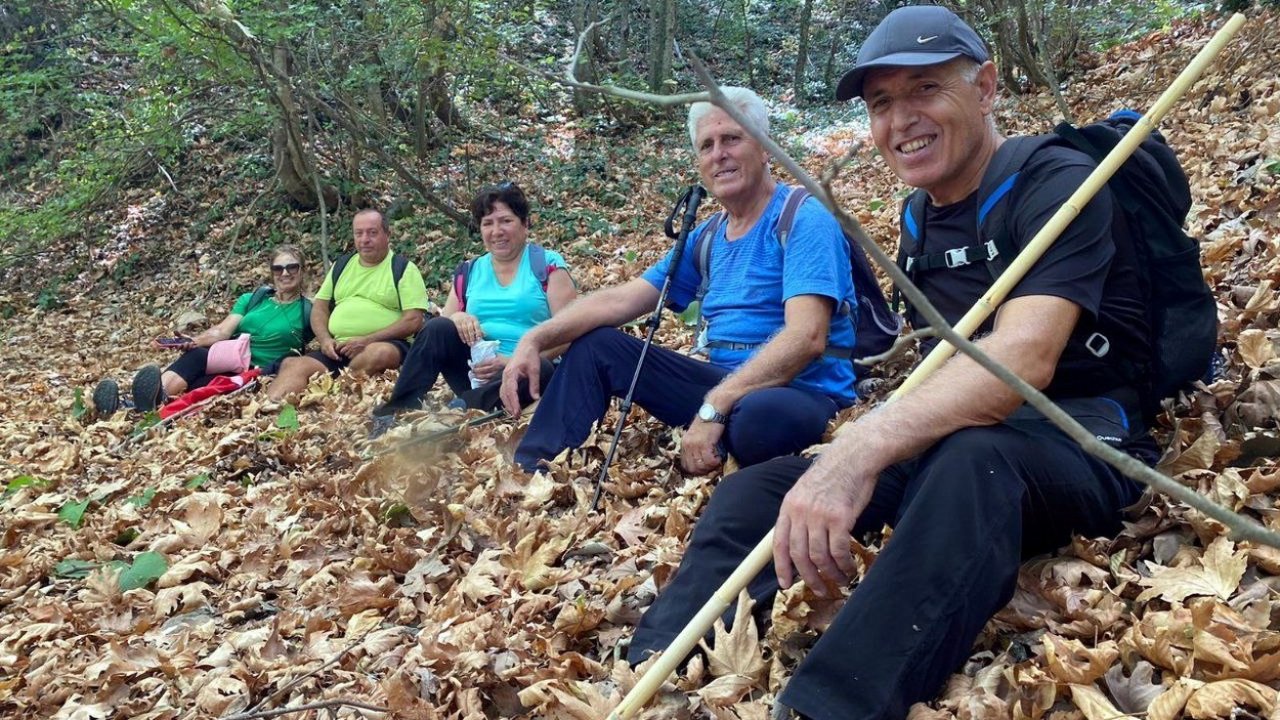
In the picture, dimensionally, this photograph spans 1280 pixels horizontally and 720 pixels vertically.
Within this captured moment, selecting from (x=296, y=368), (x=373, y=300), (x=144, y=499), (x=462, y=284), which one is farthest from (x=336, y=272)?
(x=144, y=499)

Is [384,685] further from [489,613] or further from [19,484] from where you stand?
[19,484]

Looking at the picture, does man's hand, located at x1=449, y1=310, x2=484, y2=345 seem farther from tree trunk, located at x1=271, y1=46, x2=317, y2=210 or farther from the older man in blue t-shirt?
tree trunk, located at x1=271, y1=46, x2=317, y2=210

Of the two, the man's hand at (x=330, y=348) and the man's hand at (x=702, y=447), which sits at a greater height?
the man's hand at (x=702, y=447)

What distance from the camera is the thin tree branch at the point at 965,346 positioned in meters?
1.04

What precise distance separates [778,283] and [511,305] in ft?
8.27

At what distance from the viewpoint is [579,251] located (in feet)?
38.2

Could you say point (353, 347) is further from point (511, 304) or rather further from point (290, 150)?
point (290, 150)

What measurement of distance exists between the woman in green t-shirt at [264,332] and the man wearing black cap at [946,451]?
6281 millimetres

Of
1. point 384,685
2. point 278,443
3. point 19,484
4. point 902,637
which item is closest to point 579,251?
point 278,443

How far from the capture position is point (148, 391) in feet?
24.8

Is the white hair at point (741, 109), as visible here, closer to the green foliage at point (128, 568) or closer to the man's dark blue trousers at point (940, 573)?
the man's dark blue trousers at point (940, 573)

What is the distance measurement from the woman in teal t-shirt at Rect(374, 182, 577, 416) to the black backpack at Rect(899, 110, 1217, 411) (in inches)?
150

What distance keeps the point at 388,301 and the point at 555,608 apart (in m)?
4.97

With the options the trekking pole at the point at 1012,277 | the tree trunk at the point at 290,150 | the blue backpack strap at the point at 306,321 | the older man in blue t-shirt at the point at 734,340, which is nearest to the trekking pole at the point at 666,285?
the older man in blue t-shirt at the point at 734,340
